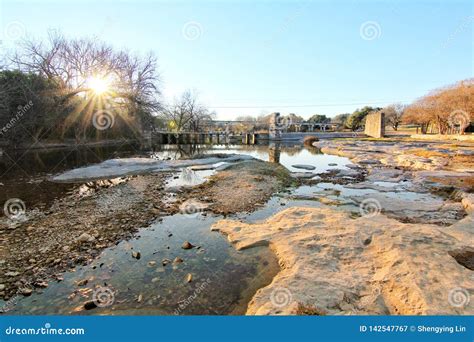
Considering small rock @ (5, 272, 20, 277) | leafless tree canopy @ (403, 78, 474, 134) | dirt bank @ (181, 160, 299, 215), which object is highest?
leafless tree canopy @ (403, 78, 474, 134)

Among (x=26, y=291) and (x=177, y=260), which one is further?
(x=177, y=260)

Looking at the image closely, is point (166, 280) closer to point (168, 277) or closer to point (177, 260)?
point (168, 277)

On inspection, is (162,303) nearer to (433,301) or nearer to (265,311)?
(265,311)

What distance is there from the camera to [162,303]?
4305mm

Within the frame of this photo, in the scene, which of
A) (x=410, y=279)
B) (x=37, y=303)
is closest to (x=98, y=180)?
(x=37, y=303)

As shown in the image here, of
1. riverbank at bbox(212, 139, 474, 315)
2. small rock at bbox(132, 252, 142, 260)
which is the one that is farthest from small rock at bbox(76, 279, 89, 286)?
riverbank at bbox(212, 139, 474, 315)

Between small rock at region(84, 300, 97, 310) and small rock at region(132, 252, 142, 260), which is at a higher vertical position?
small rock at region(132, 252, 142, 260)

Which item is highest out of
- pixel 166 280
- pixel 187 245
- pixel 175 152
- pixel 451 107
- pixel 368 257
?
pixel 451 107

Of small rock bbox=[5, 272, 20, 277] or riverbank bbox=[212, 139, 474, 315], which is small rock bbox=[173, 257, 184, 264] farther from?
small rock bbox=[5, 272, 20, 277]

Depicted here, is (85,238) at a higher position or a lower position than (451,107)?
lower

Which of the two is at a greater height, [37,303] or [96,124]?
[96,124]

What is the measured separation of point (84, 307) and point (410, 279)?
5416 millimetres

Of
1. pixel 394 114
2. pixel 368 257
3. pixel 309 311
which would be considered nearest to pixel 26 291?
pixel 309 311

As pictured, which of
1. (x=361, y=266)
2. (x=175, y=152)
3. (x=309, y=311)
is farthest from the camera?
(x=175, y=152)
